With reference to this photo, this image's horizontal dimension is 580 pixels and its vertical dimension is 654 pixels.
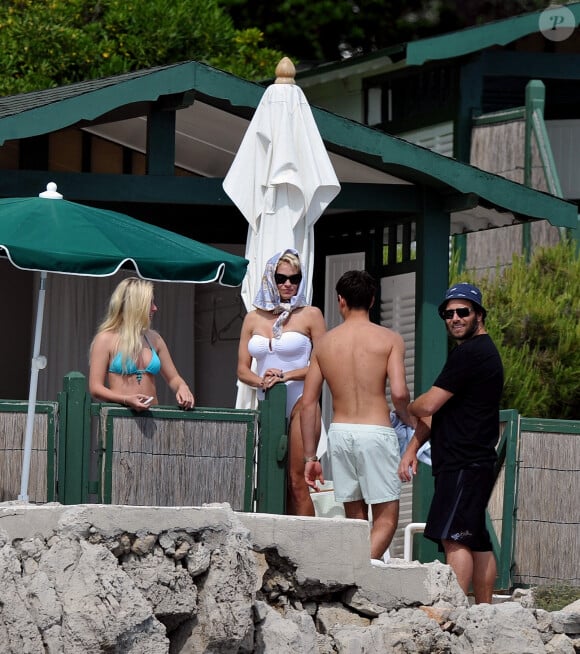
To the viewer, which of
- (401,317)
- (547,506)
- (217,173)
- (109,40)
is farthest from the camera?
(109,40)

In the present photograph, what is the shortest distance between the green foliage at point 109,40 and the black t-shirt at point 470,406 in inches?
524

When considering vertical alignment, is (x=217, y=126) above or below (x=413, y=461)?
above

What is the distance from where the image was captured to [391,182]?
36.4 ft

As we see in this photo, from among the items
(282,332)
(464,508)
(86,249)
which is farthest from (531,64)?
(86,249)

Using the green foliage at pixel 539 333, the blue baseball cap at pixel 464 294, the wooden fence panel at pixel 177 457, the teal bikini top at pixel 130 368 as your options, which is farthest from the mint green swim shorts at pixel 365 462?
the green foliage at pixel 539 333

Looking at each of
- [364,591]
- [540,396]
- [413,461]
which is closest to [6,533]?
[364,591]

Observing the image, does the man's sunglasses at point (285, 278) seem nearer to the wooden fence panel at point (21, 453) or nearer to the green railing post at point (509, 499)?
the green railing post at point (509, 499)

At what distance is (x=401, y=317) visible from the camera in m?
11.7

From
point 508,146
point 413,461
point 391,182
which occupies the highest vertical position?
point 508,146

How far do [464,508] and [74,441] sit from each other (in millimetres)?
2068

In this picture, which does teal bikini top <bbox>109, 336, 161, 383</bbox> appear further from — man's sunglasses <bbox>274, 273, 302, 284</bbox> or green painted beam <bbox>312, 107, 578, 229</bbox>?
green painted beam <bbox>312, 107, 578, 229</bbox>

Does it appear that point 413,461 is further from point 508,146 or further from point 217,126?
point 508,146

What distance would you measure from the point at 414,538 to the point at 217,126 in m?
3.25

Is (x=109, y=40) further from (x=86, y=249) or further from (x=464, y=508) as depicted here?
(x=464, y=508)
